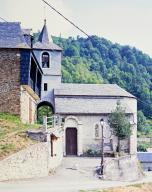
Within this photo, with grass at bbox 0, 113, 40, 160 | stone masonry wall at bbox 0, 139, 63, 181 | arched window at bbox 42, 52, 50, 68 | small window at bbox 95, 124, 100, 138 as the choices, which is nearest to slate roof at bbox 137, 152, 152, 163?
small window at bbox 95, 124, 100, 138

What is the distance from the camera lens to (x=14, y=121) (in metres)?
35.3

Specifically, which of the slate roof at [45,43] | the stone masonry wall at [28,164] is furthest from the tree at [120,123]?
the stone masonry wall at [28,164]

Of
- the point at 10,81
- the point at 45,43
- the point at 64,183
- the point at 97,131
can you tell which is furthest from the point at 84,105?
the point at 64,183

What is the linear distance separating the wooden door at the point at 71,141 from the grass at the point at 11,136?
16020mm

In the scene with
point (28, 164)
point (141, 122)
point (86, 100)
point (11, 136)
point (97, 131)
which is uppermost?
point (141, 122)

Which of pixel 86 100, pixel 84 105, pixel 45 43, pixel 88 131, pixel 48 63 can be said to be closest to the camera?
pixel 88 131

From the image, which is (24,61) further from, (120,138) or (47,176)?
(120,138)

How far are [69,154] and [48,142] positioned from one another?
20.1 meters

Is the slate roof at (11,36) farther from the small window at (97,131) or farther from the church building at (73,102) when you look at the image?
the small window at (97,131)

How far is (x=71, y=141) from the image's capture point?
5197 cm

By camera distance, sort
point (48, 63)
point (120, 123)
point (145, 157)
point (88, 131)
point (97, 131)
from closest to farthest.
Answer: point (120, 123) < point (88, 131) < point (97, 131) < point (48, 63) < point (145, 157)

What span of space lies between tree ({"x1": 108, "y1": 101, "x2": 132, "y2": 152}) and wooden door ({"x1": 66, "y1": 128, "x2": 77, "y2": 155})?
409 cm

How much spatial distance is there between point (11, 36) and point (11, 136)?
28.3ft

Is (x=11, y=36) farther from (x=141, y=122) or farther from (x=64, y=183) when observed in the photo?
(x=141, y=122)
